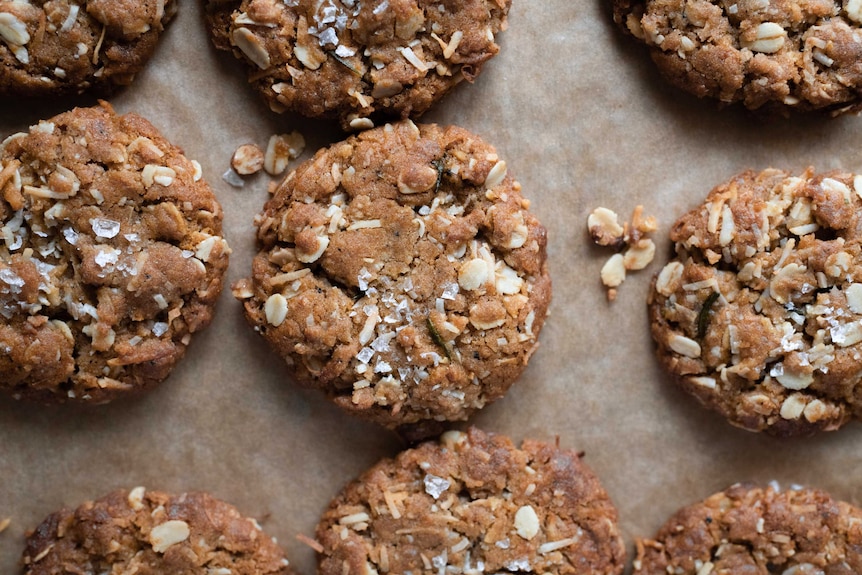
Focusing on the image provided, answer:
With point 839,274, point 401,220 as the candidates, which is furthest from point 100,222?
point 839,274

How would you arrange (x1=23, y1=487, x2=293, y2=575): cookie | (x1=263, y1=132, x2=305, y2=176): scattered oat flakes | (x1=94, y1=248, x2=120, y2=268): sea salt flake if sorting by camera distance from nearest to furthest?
(x1=94, y1=248, x2=120, y2=268): sea salt flake → (x1=23, y1=487, x2=293, y2=575): cookie → (x1=263, y1=132, x2=305, y2=176): scattered oat flakes

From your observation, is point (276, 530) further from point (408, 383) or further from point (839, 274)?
point (839, 274)

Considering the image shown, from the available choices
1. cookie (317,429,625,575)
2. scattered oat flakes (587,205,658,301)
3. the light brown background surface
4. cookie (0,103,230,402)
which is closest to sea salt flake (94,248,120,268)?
cookie (0,103,230,402)

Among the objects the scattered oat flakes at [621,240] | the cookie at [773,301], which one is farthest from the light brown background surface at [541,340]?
the cookie at [773,301]

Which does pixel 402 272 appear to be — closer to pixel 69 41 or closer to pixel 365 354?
pixel 365 354

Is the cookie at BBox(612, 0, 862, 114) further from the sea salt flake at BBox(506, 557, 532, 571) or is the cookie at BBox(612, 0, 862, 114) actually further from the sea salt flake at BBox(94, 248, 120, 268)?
the sea salt flake at BBox(94, 248, 120, 268)

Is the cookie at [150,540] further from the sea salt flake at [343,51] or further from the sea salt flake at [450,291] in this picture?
the sea salt flake at [343,51]
